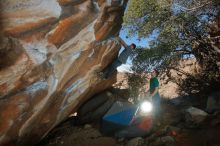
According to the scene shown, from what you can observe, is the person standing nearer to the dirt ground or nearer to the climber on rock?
the dirt ground

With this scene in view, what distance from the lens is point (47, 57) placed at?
1019cm

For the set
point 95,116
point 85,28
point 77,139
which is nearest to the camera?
point 85,28

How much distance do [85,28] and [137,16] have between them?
4285mm

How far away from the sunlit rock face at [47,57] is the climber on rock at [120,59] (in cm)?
50

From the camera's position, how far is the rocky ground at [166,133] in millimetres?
10610

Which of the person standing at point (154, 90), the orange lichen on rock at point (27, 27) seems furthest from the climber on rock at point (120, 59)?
the orange lichen on rock at point (27, 27)

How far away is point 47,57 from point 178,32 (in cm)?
655

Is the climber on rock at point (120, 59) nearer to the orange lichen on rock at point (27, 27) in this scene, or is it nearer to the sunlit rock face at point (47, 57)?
the sunlit rock face at point (47, 57)

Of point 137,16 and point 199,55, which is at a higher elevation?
point 137,16

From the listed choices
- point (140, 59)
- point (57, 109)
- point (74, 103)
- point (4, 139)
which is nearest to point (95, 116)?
point (74, 103)

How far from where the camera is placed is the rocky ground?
10.6 m

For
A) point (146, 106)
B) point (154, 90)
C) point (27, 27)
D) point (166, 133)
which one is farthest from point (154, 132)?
point (27, 27)

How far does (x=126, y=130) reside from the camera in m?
11.7

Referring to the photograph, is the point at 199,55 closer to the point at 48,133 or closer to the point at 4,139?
the point at 48,133
